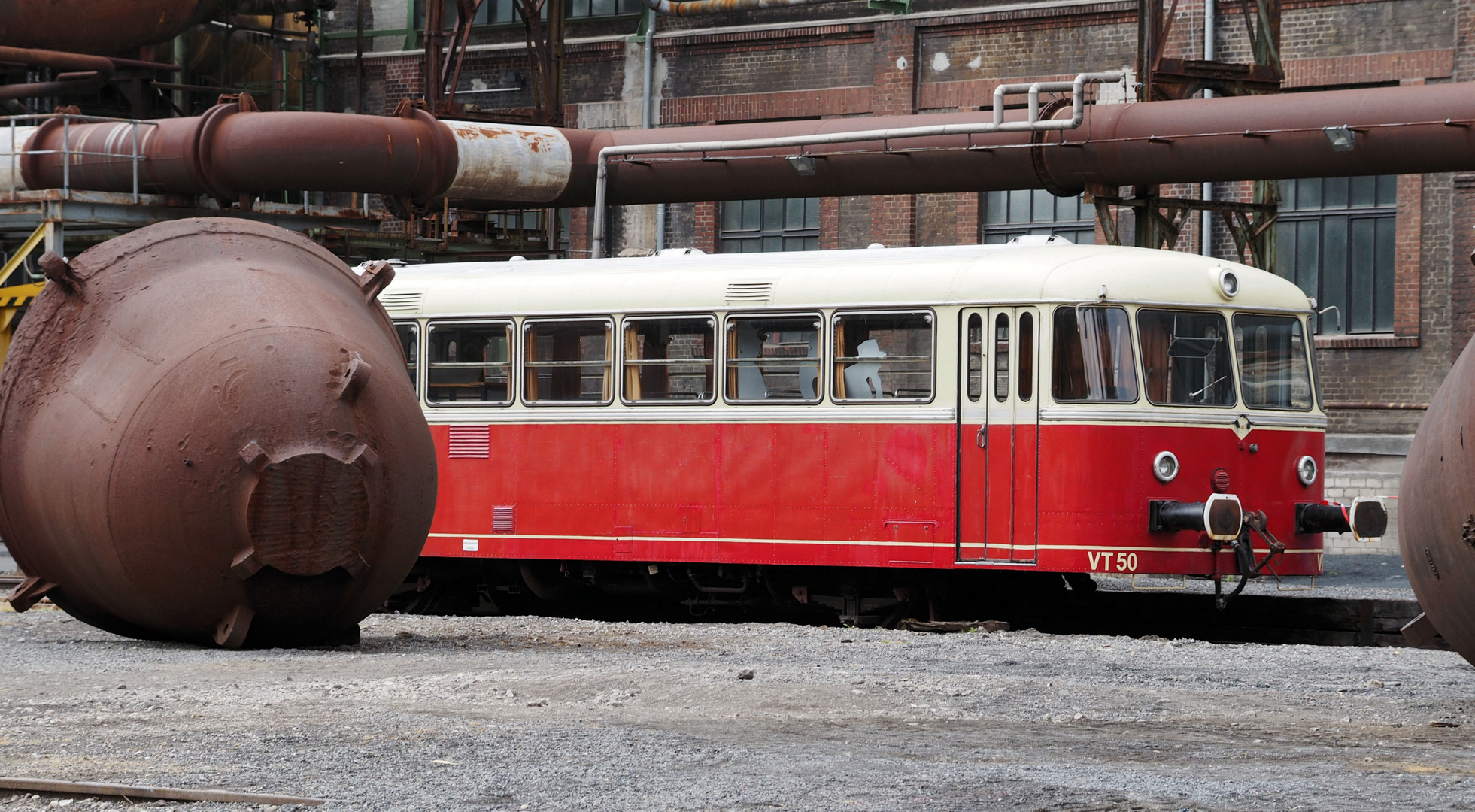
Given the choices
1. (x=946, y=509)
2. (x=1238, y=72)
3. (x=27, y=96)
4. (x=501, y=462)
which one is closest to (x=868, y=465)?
(x=946, y=509)

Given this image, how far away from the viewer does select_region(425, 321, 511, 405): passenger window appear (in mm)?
16016

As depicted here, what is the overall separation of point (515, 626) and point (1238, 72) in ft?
31.3

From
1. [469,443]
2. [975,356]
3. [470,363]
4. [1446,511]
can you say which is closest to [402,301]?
[470,363]

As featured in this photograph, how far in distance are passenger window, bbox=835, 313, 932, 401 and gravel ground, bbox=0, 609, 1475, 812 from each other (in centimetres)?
256

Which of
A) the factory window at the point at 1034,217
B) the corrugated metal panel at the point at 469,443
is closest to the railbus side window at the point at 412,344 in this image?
the corrugated metal panel at the point at 469,443

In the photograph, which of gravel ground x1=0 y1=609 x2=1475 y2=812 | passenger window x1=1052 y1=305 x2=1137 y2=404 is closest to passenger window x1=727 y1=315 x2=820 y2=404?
passenger window x1=1052 y1=305 x2=1137 y2=404

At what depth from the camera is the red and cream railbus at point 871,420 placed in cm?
1364

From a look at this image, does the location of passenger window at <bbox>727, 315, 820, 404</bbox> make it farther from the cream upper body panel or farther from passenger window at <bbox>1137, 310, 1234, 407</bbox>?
passenger window at <bbox>1137, 310, 1234, 407</bbox>

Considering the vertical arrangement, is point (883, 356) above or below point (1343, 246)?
below

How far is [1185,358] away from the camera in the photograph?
14.0m

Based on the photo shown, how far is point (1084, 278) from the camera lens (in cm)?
1377

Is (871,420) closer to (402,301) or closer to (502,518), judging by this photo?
(502,518)

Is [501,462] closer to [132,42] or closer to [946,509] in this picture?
[946,509]

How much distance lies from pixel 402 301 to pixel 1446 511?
10640 millimetres
